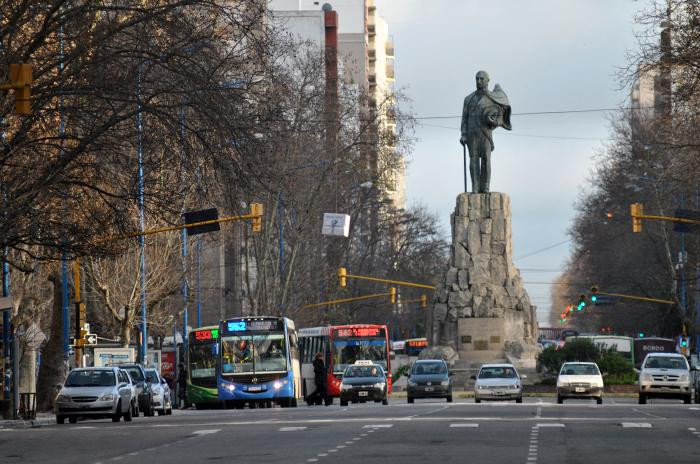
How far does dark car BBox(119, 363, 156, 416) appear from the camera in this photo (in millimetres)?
47644

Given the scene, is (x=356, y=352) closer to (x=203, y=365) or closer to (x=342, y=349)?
(x=342, y=349)

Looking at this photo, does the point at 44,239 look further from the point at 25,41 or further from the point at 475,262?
the point at 475,262

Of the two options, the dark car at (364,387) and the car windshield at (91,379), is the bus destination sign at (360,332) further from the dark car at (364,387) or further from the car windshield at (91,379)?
the car windshield at (91,379)

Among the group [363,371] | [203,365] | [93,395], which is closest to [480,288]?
[363,371]

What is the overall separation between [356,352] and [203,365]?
9.46 metres

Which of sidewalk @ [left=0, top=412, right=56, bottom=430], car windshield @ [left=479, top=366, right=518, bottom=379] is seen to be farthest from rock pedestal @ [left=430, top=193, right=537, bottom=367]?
sidewalk @ [left=0, top=412, right=56, bottom=430]

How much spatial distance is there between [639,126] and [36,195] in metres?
60.7

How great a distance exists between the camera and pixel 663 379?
2082 inches

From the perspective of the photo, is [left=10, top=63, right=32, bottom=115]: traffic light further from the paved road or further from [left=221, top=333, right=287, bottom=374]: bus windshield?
[left=221, top=333, right=287, bottom=374]: bus windshield

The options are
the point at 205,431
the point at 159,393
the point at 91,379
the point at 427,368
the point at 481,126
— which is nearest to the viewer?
the point at 205,431

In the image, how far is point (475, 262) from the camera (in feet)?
232

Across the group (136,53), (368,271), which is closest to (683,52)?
(136,53)

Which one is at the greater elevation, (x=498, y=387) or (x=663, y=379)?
(x=663, y=379)

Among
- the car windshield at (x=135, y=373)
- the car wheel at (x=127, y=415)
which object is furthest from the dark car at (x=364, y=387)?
the car wheel at (x=127, y=415)
